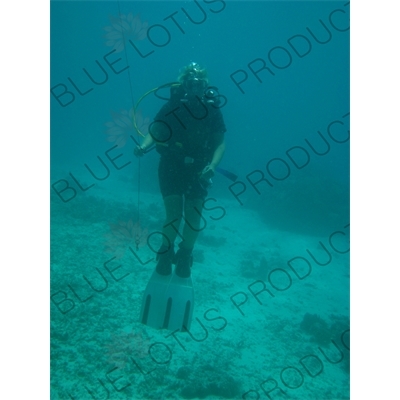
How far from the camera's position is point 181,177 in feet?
12.3

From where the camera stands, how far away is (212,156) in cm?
389

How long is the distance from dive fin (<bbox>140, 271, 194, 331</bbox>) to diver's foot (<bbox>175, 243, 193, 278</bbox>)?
0.41 feet

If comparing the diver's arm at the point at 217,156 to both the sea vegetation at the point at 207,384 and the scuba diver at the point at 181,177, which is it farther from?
the sea vegetation at the point at 207,384

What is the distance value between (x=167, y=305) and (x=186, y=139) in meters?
2.13

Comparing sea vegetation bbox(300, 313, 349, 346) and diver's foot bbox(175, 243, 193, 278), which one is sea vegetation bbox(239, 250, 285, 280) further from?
diver's foot bbox(175, 243, 193, 278)

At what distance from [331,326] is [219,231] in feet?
19.1

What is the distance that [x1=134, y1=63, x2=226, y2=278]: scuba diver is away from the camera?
3.74 metres

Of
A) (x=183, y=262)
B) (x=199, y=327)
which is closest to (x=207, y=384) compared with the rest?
(x=199, y=327)

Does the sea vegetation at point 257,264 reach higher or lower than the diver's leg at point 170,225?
lower

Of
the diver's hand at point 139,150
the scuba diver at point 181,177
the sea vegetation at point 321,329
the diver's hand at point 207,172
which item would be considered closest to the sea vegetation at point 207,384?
the scuba diver at point 181,177

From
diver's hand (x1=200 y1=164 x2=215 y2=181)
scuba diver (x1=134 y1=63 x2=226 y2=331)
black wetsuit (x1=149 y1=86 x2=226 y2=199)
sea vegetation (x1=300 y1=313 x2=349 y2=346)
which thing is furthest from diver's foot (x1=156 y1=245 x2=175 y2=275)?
sea vegetation (x1=300 y1=313 x2=349 y2=346)

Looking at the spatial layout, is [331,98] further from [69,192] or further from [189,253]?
[189,253]

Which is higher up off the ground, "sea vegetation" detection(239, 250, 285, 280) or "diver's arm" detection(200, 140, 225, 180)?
"diver's arm" detection(200, 140, 225, 180)

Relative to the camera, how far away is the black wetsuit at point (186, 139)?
3760mm
